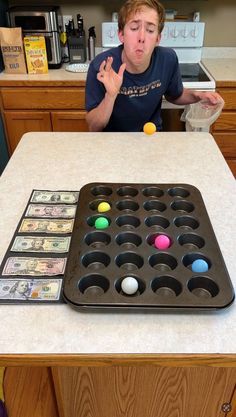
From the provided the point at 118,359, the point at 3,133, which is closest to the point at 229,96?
the point at 3,133

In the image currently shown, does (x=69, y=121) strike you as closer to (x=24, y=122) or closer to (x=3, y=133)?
(x=24, y=122)

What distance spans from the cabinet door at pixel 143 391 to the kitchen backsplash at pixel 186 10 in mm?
2621

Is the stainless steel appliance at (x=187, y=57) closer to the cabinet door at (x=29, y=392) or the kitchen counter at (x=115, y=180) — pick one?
the kitchen counter at (x=115, y=180)

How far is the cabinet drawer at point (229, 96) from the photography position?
2293 mm

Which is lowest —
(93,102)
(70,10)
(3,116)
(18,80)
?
(3,116)

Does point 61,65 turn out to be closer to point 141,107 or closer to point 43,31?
point 43,31

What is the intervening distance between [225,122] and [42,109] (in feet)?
4.08

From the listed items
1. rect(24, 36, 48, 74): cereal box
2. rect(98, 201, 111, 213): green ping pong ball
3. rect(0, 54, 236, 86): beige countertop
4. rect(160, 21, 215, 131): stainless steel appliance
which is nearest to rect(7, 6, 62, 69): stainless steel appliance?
rect(24, 36, 48, 74): cereal box

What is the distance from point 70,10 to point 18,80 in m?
0.82

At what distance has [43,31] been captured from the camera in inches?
93.9

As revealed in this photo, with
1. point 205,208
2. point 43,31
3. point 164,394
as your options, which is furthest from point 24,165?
point 43,31

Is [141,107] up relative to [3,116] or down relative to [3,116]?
up

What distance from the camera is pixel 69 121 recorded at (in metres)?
2.48

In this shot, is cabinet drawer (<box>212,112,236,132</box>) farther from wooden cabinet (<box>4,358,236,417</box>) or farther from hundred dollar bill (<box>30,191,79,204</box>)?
wooden cabinet (<box>4,358,236,417</box>)
